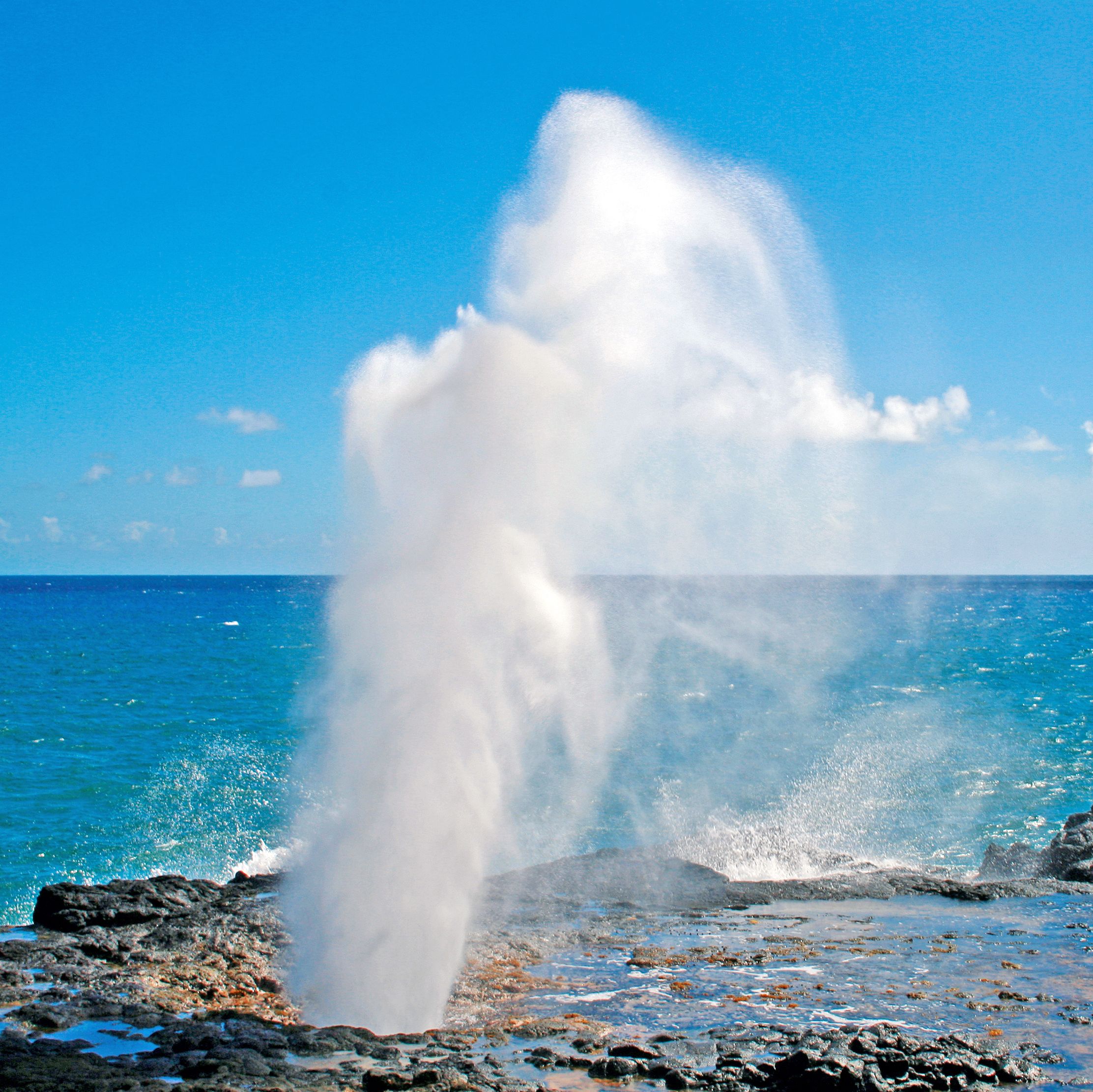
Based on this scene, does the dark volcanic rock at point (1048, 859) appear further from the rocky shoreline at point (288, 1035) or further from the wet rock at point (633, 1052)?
the wet rock at point (633, 1052)

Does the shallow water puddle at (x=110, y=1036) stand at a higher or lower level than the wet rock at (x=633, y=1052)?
lower

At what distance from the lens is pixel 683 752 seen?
43.7 meters

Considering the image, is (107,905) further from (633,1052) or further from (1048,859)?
(1048,859)

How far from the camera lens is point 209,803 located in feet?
114

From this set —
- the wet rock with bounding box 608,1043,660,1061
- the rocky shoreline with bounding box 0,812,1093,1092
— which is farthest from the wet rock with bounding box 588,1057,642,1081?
the wet rock with bounding box 608,1043,660,1061

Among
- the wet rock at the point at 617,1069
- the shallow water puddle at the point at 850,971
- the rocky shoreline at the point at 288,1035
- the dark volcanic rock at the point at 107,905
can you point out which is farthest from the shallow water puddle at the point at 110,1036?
the wet rock at the point at 617,1069

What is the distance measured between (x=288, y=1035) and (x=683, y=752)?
31.7m

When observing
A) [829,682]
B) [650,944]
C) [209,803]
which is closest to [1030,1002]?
[650,944]

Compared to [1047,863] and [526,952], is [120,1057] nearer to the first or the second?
[526,952]

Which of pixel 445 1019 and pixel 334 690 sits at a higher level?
pixel 334 690

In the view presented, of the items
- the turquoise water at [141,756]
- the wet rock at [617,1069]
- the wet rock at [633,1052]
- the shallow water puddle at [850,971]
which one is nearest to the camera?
the wet rock at [617,1069]

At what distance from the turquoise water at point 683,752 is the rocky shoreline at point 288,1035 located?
8156 millimetres

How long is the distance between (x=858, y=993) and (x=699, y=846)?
11.7m

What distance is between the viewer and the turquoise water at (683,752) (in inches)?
1174
